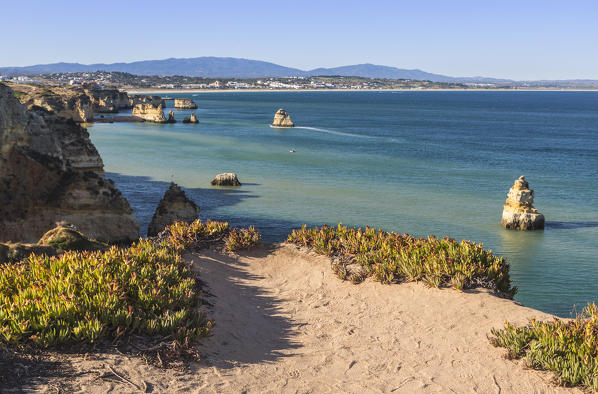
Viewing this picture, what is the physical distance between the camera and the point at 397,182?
53688 millimetres

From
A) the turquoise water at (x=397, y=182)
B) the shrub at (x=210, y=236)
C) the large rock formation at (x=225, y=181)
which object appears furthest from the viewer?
the large rock formation at (x=225, y=181)

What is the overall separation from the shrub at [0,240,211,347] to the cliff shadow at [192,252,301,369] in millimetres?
626

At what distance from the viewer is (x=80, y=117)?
108 metres

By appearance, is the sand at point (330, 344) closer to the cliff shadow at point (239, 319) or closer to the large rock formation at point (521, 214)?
the cliff shadow at point (239, 319)

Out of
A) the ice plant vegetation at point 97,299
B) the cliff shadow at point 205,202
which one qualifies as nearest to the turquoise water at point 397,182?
the cliff shadow at point 205,202

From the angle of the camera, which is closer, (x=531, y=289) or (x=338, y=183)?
(x=531, y=289)

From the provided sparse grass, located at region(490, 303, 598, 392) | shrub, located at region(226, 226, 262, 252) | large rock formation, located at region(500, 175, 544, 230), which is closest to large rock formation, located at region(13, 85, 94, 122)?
large rock formation, located at region(500, 175, 544, 230)

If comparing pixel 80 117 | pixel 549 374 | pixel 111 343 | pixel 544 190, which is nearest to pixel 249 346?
pixel 111 343

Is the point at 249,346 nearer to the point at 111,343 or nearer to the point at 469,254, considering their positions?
the point at 111,343

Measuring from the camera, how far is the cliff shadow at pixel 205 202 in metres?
34.7

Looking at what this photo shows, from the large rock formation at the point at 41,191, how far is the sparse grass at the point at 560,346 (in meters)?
→ 18.0

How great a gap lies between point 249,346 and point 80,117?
107353 millimetres

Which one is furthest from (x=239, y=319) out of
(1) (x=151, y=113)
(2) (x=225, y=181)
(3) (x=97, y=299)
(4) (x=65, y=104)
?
(1) (x=151, y=113)

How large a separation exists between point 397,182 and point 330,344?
141 ft
